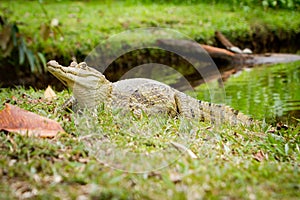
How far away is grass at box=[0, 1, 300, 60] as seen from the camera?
9870 millimetres

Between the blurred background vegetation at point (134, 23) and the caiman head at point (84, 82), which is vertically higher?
the caiman head at point (84, 82)

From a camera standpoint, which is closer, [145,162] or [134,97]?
[145,162]

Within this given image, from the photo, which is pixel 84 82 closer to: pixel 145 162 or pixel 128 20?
pixel 145 162

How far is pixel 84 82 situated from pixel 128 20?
7701 millimetres

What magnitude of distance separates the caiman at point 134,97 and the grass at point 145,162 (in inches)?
11.0

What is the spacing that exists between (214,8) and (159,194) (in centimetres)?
1209

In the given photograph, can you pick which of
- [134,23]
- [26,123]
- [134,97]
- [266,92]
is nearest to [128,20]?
[134,23]

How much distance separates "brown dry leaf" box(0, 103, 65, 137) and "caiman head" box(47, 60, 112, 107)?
758 mm

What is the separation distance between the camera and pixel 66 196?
263cm

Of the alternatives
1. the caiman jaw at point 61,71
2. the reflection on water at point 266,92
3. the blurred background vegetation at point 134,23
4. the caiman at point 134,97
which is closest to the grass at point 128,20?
the blurred background vegetation at point 134,23

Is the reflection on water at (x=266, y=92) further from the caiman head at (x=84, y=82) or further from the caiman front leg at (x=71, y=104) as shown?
the caiman front leg at (x=71, y=104)

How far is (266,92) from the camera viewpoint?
6.96m

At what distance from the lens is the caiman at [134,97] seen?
4.34 meters

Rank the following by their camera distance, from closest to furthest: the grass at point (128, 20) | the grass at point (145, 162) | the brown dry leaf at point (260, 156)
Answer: the grass at point (145, 162) < the brown dry leaf at point (260, 156) < the grass at point (128, 20)
